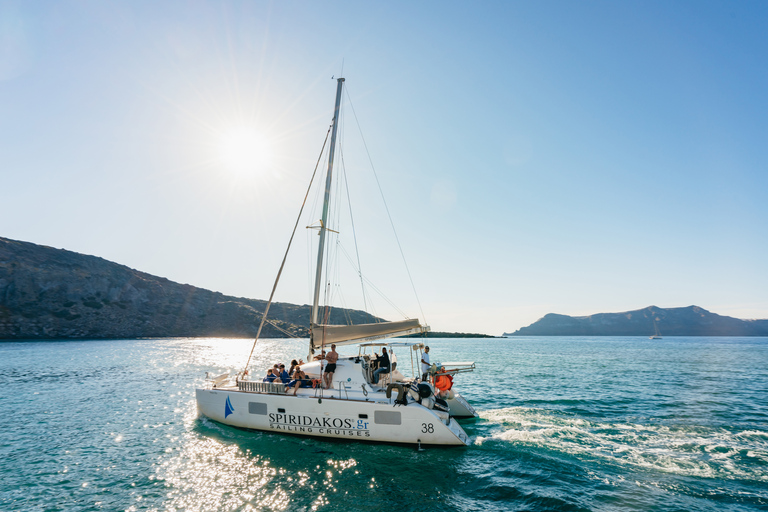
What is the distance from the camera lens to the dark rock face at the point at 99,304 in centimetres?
8575

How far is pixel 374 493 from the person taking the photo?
9344mm

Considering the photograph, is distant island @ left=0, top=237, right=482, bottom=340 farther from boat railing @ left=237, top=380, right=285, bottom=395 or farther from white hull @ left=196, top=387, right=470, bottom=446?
white hull @ left=196, top=387, right=470, bottom=446

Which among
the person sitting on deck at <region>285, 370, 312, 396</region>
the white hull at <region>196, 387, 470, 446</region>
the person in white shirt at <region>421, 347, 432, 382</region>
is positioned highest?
the person in white shirt at <region>421, 347, 432, 382</region>

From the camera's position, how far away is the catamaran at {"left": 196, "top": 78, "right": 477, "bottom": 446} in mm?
12320

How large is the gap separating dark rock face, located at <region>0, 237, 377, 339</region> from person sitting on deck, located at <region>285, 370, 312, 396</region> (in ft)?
190

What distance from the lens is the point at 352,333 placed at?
1498 cm

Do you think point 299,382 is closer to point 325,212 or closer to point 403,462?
point 403,462

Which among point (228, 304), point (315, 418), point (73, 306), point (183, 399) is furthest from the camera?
point (228, 304)

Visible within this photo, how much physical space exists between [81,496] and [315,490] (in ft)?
19.5

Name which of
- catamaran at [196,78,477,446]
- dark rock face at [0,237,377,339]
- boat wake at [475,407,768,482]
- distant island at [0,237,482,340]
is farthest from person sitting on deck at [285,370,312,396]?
distant island at [0,237,482,340]

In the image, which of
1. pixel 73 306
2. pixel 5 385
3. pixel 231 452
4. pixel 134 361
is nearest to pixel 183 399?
pixel 231 452

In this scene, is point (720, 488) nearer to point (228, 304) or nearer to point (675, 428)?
point (675, 428)

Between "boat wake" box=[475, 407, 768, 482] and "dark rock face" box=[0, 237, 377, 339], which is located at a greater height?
"dark rock face" box=[0, 237, 377, 339]

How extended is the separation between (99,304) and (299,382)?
114114 millimetres
